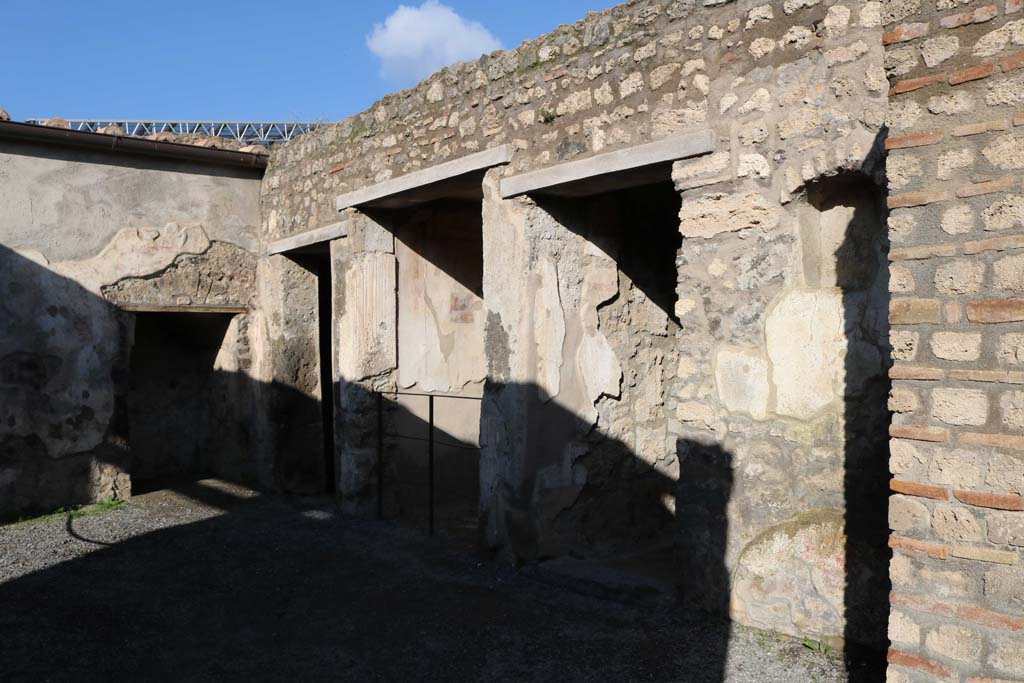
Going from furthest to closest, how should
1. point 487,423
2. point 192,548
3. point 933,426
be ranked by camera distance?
point 192,548 → point 487,423 → point 933,426

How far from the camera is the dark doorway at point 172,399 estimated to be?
8117mm

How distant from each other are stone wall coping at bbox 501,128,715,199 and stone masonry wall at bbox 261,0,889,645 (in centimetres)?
6

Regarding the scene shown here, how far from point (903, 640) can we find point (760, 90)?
2.31 meters

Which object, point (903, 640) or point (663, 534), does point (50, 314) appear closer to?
point (663, 534)

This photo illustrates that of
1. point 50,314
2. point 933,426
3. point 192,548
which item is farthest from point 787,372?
point 50,314

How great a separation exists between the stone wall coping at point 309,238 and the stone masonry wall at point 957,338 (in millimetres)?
4464

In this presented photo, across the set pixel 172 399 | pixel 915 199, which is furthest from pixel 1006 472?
pixel 172 399

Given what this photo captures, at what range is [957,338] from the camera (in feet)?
7.71

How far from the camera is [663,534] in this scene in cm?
522

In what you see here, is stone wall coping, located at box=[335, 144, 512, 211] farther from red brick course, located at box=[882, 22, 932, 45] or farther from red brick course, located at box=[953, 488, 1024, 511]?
red brick course, located at box=[953, 488, 1024, 511]

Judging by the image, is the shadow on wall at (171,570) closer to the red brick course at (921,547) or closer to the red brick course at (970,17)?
the red brick course at (921,547)

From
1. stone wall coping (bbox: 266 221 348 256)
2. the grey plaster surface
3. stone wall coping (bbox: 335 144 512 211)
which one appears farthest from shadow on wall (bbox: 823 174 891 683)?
the grey plaster surface

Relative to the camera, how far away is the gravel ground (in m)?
3.45

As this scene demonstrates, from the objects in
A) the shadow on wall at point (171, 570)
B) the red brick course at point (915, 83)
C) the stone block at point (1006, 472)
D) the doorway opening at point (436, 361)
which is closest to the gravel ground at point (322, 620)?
the shadow on wall at point (171, 570)
